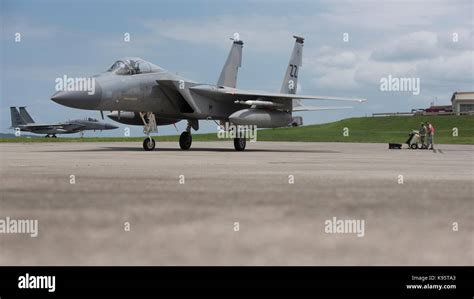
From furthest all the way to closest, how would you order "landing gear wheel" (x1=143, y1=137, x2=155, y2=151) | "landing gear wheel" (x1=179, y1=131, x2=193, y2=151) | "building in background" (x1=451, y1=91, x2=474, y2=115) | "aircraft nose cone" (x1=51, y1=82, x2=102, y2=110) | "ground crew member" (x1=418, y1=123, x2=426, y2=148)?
"building in background" (x1=451, y1=91, x2=474, y2=115), "ground crew member" (x1=418, y1=123, x2=426, y2=148), "landing gear wheel" (x1=179, y1=131, x2=193, y2=151), "landing gear wheel" (x1=143, y1=137, x2=155, y2=151), "aircraft nose cone" (x1=51, y1=82, x2=102, y2=110)

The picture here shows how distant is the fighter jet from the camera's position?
24594mm

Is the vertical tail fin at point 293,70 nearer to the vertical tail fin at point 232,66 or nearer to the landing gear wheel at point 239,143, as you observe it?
the vertical tail fin at point 232,66

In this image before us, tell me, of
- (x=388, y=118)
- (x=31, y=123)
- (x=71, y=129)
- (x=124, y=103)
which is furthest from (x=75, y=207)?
(x=388, y=118)

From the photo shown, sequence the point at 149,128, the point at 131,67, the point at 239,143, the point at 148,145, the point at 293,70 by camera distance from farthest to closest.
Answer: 1. the point at 293,70
2. the point at 239,143
3. the point at 149,128
4. the point at 148,145
5. the point at 131,67

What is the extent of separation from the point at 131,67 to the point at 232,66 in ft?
33.6

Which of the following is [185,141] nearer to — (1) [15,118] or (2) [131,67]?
(2) [131,67]

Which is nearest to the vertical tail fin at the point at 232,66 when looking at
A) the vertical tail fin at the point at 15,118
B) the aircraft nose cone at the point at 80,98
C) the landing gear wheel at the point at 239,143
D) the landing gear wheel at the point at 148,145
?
the landing gear wheel at the point at 239,143

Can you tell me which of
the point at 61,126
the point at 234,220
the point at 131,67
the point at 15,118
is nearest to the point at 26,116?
the point at 15,118

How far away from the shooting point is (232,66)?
35406mm

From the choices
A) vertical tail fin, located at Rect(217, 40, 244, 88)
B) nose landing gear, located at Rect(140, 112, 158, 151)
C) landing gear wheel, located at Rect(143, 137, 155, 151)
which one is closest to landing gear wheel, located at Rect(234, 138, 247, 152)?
nose landing gear, located at Rect(140, 112, 158, 151)

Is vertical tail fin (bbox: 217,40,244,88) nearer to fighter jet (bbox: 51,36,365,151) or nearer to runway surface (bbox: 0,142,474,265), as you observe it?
fighter jet (bbox: 51,36,365,151)

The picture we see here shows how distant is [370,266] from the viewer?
16.3 ft

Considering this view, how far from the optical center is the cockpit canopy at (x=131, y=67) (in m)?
25.5
